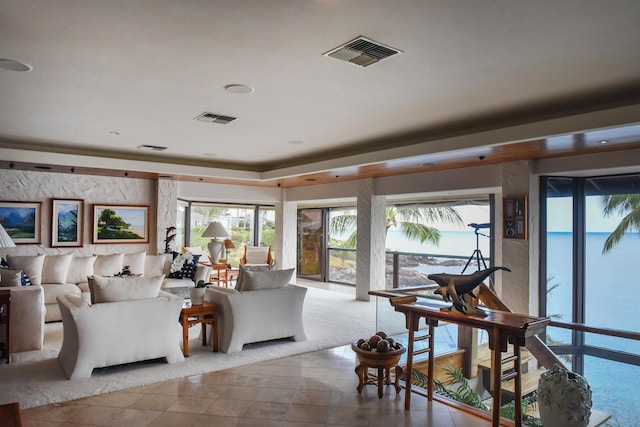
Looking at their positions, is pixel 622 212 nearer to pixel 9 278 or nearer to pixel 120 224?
pixel 9 278

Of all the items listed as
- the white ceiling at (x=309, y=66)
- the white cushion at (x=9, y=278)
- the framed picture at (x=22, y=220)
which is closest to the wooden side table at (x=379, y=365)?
the white ceiling at (x=309, y=66)

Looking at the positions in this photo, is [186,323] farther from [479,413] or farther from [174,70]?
[479,413]

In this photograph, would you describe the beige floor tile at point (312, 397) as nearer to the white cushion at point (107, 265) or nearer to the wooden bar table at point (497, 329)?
the wooden bar table at point (497, 329)

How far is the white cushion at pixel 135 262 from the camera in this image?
7.16 meters

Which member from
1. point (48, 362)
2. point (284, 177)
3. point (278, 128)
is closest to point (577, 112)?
point (278, 128)

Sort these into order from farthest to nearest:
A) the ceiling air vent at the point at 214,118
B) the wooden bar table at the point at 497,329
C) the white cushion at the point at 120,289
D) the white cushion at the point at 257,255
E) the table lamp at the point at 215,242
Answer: the white cushion at the point at 257,255 < the table lamp at the point at 215,242 < the ceiling air vent at the point at 214,118 < the white cushion at the point at 120,289 < the wooden bar table at the point at 497,329

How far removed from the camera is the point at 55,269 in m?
6.42

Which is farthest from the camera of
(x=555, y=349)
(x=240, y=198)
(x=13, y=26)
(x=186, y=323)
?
(x=240, y=198)

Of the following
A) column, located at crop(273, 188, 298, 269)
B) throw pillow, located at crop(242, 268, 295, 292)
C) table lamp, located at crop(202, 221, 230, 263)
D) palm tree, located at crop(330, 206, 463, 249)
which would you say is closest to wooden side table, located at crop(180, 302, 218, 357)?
throw pillow, located at crop(242, 268, 295, 292)

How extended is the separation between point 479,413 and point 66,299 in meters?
3.80

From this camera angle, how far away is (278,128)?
5.41 meters

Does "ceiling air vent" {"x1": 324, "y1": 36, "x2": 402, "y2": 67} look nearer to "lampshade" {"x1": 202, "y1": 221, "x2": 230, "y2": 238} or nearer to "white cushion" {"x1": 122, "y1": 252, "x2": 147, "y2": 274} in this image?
"white cushion" {"x1": 122, "y1": 252, "x2": 147, "y2": 274}

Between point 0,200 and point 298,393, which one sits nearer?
point 298,393

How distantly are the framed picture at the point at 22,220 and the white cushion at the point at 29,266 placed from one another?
1.27 meters
